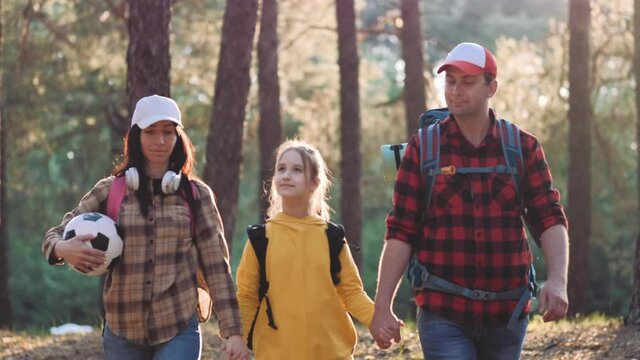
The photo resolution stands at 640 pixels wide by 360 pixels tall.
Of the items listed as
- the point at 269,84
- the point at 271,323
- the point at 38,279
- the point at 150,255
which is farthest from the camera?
the point at 38,279

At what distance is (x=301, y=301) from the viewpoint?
6.32 m

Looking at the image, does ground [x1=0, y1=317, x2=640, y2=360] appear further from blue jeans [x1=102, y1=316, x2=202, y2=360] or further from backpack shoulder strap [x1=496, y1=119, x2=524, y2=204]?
blue jeans [x1=102, y1=316, x2=202, y2=360]

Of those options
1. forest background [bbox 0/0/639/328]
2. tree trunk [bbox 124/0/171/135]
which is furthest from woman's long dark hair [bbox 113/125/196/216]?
forest background [bbox 0/0/639/328]

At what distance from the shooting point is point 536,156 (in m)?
5.38

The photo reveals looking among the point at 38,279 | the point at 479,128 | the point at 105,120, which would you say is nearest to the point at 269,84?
the point at 105,120

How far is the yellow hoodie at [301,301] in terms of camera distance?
6.30m

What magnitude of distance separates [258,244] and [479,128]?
1.57 m

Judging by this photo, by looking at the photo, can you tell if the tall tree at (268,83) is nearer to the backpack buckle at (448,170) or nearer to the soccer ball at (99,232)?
the soccer ball at (99,232)

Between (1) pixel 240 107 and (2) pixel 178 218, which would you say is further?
(1) pixel 240 107

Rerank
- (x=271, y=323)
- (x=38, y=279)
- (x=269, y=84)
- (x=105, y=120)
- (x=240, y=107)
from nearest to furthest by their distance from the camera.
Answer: (x=271, y=323) < (x=240, y=107) < (x=269, y=84) < (x=105, y=120) < (x=38, y=279)

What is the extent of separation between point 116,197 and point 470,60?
1892 mm

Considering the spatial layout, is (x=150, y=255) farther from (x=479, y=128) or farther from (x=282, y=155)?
(x=479, y=128)

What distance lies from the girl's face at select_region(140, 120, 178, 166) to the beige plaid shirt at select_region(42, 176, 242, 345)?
0.66ft

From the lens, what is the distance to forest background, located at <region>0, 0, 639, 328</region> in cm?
2353
